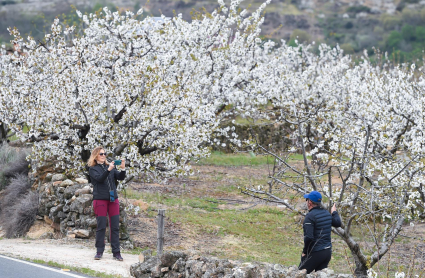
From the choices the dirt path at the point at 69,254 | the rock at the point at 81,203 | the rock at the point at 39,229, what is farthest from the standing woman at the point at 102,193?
the rock at the point at 39,229

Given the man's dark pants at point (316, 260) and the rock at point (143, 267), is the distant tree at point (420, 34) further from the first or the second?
the rock at point (143, 267)

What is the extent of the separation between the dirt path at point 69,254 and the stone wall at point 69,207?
1.85 ft

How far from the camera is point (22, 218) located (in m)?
13.5

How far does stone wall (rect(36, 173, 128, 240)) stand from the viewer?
39.2 feet

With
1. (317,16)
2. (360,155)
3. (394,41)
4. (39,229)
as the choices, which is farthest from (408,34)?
(360,155)

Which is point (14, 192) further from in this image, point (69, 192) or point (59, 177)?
point (69, 192)

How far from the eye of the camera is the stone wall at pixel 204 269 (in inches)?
277

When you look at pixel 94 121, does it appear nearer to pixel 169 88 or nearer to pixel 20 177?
pixel 169 88

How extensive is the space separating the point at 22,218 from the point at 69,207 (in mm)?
1792

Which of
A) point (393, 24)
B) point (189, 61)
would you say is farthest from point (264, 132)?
point (393, 24)

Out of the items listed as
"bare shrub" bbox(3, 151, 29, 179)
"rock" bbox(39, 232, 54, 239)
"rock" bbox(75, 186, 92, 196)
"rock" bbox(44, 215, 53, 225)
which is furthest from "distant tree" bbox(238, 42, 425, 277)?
"bare shrub" bbox(3, 151, 29, 179)

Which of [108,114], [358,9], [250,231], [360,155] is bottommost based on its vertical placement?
[250,231]

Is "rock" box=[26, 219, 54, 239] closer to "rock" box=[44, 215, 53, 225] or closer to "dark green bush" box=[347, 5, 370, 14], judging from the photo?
"rock" box=[44, 215, 53, 225]

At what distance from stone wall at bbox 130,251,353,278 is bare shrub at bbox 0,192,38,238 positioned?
19.9ft
